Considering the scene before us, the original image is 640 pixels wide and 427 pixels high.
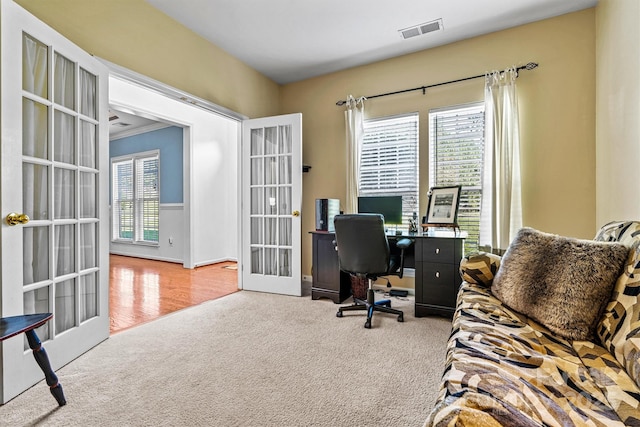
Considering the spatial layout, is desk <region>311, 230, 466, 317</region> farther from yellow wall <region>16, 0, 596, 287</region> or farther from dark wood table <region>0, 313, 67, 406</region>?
dark wood table <region>0, 313, 67, 406</region>

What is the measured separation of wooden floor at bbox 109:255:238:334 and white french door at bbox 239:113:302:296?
0.54 meters

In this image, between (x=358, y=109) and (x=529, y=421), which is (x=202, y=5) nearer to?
(x=358, y=109)

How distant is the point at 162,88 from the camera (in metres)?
2.76

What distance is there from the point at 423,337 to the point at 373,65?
3.03 m

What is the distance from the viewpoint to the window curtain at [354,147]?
3.69 meters

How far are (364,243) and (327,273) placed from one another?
0.89 meters

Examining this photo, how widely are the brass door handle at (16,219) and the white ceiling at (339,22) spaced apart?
6.68ft

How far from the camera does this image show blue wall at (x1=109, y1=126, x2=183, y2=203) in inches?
219

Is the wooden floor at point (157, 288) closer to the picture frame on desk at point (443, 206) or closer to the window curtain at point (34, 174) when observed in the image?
the window curtain at point (34, 174)

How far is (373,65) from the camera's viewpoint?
3695mm

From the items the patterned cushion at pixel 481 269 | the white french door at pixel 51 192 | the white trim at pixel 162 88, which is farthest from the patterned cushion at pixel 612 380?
the white trim at pixel 162 88

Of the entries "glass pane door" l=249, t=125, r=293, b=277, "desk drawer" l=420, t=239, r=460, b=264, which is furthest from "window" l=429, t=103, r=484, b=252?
"glass pane door" l=249, t=125, r=293, b=277

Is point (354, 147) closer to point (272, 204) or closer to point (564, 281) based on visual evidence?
point (272, 204)

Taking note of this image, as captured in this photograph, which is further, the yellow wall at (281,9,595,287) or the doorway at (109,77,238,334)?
the doorway at (109,77,238,334)
